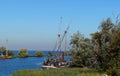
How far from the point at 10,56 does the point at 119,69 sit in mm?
120345

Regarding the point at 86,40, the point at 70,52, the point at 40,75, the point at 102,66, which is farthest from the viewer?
the point at 70,52

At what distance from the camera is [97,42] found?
54.6m

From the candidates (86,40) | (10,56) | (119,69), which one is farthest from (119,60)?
(10,56)

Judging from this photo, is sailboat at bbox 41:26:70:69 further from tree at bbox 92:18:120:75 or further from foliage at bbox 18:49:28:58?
foliage at bbox 18:49:28:58

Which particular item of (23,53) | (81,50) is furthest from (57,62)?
(23,53)

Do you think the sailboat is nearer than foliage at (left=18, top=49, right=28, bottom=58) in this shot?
Yes

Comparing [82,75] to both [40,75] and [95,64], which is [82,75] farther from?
[95,64]

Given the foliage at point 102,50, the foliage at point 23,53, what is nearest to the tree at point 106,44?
the foliage at point 102,50

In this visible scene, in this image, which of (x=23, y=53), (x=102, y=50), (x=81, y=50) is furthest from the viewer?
(x=23, y=53)

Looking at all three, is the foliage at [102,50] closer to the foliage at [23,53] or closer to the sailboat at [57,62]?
the sailboat at [57,62]

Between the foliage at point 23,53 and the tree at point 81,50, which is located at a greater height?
the foliage at point 23,53

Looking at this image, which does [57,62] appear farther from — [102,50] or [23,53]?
[23,53]

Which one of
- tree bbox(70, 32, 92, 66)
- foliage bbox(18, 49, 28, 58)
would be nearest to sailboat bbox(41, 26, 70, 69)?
tree bbox(70, 32, 92, 66)

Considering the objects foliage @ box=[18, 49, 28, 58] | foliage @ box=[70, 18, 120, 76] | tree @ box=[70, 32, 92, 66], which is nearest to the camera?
foliage @ box=[70, 18, 120, 76]
